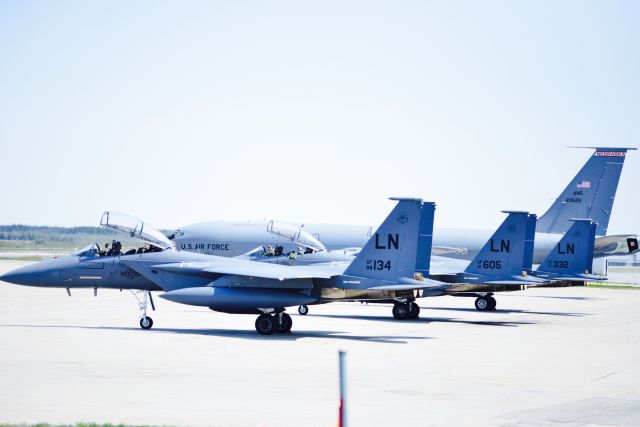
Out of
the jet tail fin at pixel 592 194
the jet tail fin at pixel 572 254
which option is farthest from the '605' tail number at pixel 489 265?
the jet tail fin at pixel 592 194

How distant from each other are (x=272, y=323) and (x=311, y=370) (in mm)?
6716

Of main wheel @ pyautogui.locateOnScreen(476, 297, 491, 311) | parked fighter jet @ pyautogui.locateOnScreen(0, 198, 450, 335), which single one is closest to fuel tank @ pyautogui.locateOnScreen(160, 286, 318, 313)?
parked fighter jet @ pyautogui.locateOnScreen(0, 198, 450, 335)

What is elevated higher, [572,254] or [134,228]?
[572,254]

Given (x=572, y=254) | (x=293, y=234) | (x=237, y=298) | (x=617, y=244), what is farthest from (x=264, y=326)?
(x=617, y=244)

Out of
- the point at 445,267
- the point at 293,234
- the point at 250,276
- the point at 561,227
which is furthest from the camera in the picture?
the point at 561,227

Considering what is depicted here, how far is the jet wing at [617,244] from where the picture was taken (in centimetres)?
Result: 5197

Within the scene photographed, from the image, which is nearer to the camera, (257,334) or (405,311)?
(257,334)

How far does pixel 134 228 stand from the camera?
86.3 feet

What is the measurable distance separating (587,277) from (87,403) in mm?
26788

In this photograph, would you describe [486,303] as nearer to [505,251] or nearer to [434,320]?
[505,251]

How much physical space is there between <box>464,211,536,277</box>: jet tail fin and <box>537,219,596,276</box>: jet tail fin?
11.9 ft

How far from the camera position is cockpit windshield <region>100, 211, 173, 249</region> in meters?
26.2

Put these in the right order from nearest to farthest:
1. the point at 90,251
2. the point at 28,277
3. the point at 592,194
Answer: the point at 28,277, the point at 90,251, the point at 592,194

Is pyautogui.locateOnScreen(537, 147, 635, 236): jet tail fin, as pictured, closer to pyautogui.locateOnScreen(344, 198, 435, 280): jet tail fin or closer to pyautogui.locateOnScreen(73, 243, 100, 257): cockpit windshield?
pyautogui.locateOnScreen(344, 198, 435, 280): jet tail fin
